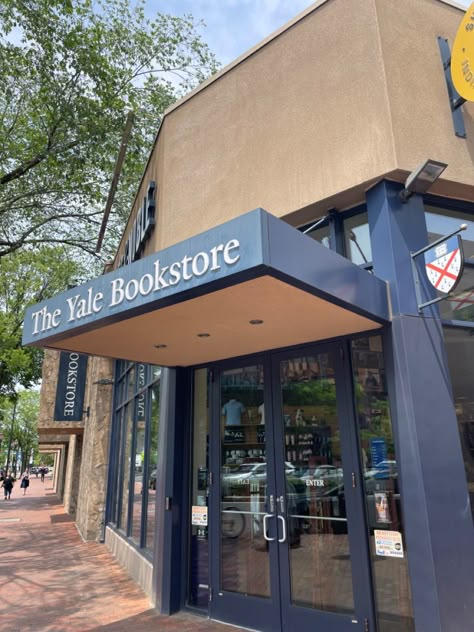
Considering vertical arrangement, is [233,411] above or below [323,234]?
below

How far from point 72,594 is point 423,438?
550 centimetres

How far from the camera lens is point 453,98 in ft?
16.3

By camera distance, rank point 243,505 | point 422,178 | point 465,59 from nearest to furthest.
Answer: point 422,178 < point 465,59 < point 243,505

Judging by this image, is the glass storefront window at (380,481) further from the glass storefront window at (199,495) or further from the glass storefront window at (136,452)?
the glass storefront window at (136,452)

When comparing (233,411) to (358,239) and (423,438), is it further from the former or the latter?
(358,239)

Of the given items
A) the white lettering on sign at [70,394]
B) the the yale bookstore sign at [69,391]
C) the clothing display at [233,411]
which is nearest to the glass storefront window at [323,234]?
the clothing display at [233,411]

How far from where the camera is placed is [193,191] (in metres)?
6.45

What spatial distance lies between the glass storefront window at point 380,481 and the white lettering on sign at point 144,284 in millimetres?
2026

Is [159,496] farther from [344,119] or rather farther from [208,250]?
[344,119]

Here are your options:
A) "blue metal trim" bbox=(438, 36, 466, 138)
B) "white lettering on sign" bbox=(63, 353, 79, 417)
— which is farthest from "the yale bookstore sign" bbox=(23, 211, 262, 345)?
"white lettering on sign" bbox=(63, 353, 79, 417)

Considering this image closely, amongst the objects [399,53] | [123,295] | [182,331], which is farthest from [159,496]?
[399,53]

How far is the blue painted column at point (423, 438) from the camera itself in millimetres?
3602

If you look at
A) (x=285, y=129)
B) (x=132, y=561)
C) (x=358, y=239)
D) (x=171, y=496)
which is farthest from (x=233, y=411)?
(x=132, y=561)

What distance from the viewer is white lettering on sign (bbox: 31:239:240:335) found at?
3273 mm
